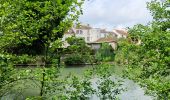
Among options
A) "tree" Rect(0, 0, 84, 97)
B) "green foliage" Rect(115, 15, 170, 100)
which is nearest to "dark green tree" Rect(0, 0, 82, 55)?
"tree" Rect(0, 0, 84, 97)

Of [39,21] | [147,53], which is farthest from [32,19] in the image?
[147,53]

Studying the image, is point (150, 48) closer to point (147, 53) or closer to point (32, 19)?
point (147, 53)

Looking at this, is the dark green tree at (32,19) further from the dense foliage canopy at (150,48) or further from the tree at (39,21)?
the dense foliage canopy at (150,48)

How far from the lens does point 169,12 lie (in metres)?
9.28

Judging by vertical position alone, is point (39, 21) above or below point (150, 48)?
above

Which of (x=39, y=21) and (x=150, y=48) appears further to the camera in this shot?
(x=150, y=48)

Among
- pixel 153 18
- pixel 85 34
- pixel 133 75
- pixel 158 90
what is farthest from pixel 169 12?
pixel 85 34

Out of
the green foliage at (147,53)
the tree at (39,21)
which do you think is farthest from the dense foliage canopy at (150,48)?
the tree at (39,21)

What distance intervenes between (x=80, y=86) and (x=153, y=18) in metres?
3.55

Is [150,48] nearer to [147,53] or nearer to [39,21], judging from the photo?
[147,53]

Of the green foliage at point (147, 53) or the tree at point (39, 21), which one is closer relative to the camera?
the tree at point (39, 21)

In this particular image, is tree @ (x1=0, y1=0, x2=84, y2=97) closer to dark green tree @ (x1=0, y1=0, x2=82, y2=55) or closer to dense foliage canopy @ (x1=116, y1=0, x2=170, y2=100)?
dark green tree @ (x1=0, y1=0, x2=82, y2=55)

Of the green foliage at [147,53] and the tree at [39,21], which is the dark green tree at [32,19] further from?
the green foliage at [147,53]

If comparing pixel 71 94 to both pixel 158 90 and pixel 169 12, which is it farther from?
pixel 169 12
